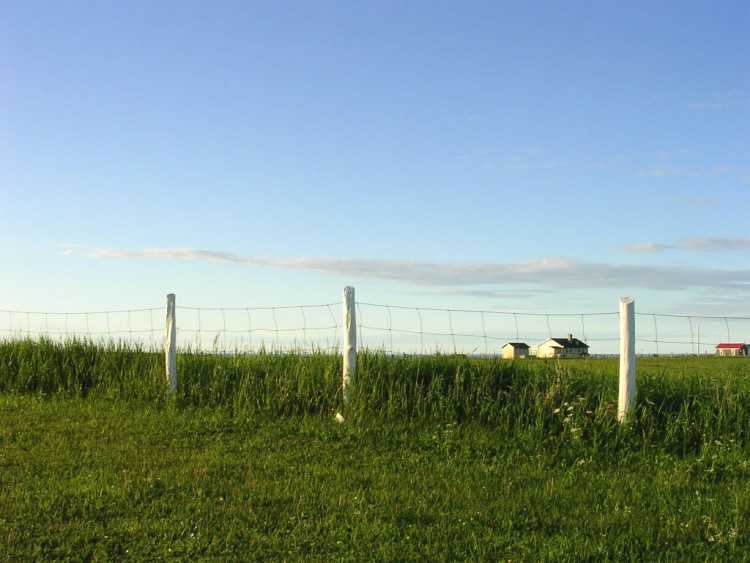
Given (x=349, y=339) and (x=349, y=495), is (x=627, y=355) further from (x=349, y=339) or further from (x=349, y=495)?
(x=349, y=495)

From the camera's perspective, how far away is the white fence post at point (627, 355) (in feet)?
38.1

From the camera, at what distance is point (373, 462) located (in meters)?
10.0

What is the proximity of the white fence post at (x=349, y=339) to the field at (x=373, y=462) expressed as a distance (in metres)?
0.20

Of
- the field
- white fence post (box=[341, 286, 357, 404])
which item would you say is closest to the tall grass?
the field

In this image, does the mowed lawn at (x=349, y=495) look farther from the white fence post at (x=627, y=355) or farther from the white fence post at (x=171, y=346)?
the white fence post at (x=171, y=346)

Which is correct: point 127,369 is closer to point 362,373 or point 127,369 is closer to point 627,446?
point 362,373

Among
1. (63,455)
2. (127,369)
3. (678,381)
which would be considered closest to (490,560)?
(63,455)

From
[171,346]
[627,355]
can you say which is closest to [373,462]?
[627,355]

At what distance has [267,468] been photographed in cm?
970

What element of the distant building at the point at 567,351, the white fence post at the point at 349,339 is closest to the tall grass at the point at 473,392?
the white fence post at the point at 349,339

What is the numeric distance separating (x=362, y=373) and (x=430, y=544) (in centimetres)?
627

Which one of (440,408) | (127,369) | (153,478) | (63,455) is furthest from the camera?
(127,369)

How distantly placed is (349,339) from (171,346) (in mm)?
3912

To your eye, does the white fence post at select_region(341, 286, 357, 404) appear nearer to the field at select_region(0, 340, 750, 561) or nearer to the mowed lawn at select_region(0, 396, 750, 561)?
the field at select_region(0, 340, 750, 561)
